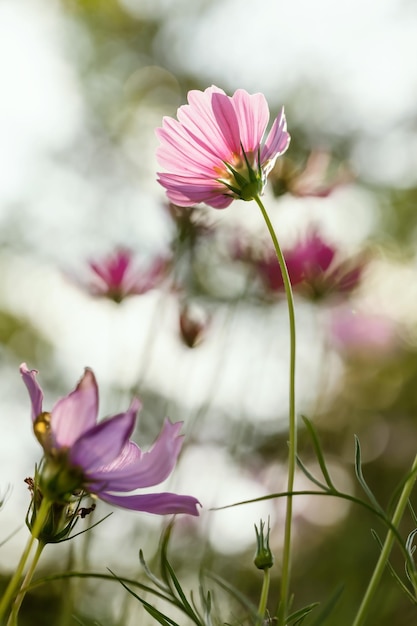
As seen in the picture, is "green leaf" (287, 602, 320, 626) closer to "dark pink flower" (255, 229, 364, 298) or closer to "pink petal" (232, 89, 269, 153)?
"pink petal" (232, 89, 269, 153)

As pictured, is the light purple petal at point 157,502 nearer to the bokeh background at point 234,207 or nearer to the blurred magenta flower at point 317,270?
the blurred magenta flower at point 317,270

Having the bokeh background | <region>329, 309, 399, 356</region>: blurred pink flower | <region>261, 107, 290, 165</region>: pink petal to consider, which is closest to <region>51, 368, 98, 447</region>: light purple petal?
<region>261, 107, 290, 165</region>: pink petal

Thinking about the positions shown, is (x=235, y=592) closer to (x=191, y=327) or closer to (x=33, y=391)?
(x=33, y=391)

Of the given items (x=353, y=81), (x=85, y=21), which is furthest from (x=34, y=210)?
(x=353, y=81)

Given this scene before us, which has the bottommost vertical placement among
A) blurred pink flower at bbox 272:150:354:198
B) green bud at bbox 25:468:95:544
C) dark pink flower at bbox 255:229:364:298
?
green bud at bbox 25:468:95:544

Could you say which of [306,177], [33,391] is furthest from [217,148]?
[306,177]

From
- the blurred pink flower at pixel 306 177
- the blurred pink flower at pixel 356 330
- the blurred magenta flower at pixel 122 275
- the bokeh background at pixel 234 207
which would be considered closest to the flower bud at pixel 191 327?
the blurred magenta flower at pixel 122 275
